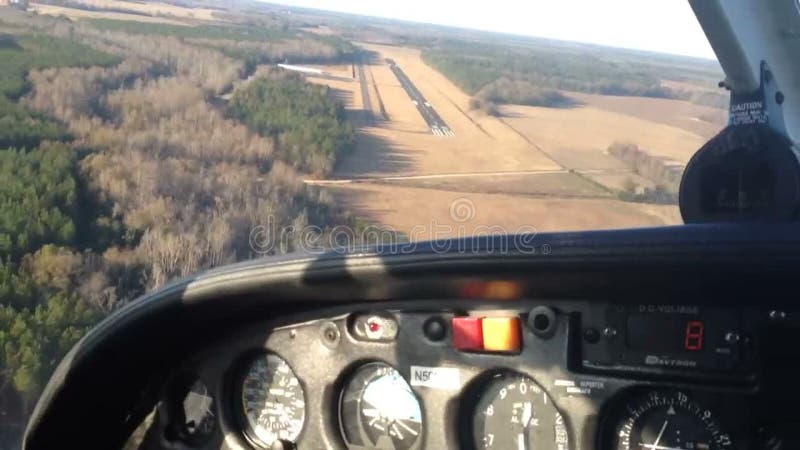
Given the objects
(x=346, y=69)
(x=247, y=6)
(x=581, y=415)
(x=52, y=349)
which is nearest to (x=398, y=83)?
(x=346, y=69)

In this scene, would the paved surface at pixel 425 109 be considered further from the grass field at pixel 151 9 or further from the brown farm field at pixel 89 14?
the grass field at pixel 151 9

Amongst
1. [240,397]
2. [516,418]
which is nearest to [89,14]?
[240,397]

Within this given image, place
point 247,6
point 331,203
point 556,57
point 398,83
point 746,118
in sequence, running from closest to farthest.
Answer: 1. point 746,118
2. point 331,203
3. point 398,83
4. point 556,57
5. point 247,6

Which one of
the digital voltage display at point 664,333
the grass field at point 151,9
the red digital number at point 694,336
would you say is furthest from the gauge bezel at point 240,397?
the grass field at point 151,9

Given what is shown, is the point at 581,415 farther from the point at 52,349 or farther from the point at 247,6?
the point at 247,6

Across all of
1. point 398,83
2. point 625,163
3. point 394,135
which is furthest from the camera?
point 398,83

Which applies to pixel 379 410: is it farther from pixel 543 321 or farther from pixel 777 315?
pixel 777 315
